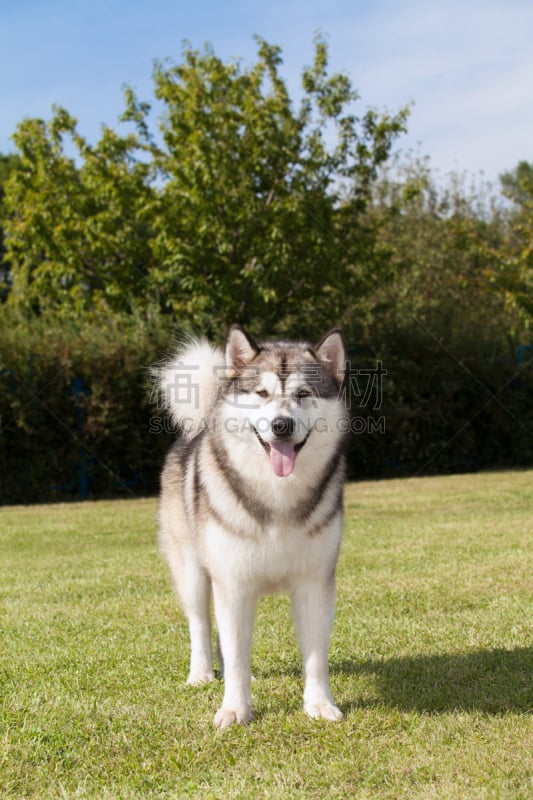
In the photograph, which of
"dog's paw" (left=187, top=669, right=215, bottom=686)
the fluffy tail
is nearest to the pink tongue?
the fluffy tail

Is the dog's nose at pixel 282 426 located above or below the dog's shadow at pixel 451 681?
above

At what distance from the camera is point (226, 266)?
48.2ft

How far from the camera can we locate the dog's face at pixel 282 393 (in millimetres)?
3404

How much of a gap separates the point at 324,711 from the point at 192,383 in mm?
1742

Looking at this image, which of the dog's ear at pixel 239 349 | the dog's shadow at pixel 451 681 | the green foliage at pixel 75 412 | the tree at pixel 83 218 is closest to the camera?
the dog's shadow at pixel 451 681

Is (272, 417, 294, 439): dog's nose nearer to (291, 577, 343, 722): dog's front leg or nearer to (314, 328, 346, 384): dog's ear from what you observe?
(314, 328, 346, 384): dog's ear

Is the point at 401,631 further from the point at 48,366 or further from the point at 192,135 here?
the point at 192,135

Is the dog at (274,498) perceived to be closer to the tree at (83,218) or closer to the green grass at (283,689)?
the green grass at (283,689)

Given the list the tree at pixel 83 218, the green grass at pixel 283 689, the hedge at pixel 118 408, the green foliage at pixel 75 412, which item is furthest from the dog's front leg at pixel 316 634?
the tree at pixel 83 218

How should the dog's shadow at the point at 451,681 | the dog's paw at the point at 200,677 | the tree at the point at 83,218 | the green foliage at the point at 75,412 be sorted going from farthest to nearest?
1. the tree at the point at 83,218
2. the green foliage at the point at 75,412
3. the dog's paw at the point at 200,677
4. the dog's shadow at the point at 451,681

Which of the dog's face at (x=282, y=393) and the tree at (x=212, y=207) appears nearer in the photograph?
the dog's face at (x=282, y=393)

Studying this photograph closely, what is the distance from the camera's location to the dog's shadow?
3.61 metres

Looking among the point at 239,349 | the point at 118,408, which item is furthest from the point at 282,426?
the point at 118,408

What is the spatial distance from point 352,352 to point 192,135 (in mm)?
4995
